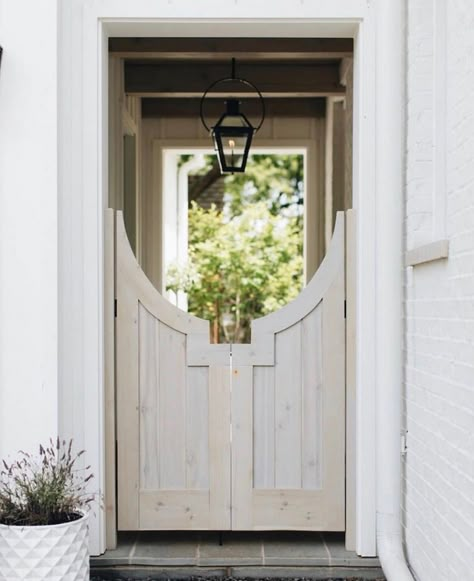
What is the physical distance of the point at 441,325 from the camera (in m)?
3.10

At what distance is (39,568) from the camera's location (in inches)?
129

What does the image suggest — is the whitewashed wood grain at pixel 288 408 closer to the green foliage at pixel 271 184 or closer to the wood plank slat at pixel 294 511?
the wood plank slat at pixel 294 511

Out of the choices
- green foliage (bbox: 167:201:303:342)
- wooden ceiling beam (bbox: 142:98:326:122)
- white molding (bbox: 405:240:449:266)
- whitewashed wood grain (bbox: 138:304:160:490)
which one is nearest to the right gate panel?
whitewashed wood grain (bbox: 138:304:160:490)

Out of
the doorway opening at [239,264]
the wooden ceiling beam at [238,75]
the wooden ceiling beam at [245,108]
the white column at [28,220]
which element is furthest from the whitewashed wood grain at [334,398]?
the doorway opening at [239,264]

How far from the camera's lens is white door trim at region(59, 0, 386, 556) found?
12.3 ft

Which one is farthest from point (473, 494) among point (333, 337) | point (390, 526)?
point (333, 337)

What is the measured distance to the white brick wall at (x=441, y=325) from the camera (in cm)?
278

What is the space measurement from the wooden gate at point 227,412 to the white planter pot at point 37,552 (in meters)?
0.69

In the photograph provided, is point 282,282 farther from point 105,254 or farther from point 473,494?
point 473,494

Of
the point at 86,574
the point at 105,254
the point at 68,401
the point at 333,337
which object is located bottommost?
the point at 86,574

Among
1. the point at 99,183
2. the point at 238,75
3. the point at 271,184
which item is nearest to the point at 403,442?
the point at 99,183

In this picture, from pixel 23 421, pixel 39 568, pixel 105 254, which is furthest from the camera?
pixel 105 254

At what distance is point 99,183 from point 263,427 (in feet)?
4.20

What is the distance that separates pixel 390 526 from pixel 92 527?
49.0 inches
